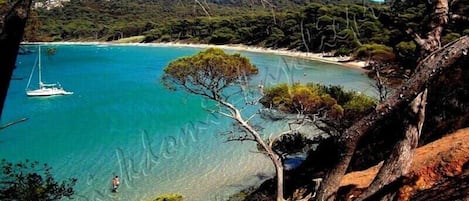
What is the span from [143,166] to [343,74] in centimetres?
2753

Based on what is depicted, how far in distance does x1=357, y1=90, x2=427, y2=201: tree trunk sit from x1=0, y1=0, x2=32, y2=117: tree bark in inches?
95.7

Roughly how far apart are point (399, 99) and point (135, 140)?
21189mm

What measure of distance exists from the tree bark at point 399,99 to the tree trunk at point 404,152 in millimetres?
482

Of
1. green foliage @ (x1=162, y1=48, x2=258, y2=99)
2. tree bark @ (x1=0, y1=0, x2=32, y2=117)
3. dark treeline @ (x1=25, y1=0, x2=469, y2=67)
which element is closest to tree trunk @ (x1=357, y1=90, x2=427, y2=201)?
tree bark @ (x1=0, y1=0, x2=32, y2=117)

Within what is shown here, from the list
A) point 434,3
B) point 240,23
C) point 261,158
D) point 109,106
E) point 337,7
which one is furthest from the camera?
point 240,23

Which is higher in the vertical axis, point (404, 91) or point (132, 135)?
point (404, 91)

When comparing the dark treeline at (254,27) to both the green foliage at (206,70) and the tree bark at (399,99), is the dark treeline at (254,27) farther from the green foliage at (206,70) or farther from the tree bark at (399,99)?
the tree bark at (399,99)

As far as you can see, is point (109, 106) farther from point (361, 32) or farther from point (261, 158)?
point (361, 32)

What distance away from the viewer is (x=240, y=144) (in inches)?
784

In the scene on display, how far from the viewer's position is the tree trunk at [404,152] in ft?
10.8

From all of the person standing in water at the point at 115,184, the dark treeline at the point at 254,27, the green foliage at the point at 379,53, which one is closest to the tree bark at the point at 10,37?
the person standing in water at the point at 115,184

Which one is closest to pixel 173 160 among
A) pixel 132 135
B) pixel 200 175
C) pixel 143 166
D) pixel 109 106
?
pixel 143 166

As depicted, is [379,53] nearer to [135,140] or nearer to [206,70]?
[135,140]

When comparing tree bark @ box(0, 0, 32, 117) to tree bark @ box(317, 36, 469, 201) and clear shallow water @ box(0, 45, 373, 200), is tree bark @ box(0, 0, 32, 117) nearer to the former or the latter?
tree bark @ box(317, 36, 469, 201)
